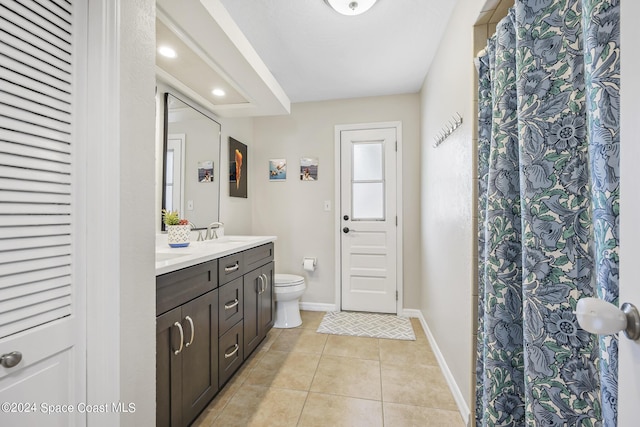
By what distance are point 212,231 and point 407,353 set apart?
6.44ft

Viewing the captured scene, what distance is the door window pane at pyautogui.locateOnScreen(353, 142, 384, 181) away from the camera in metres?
3.22

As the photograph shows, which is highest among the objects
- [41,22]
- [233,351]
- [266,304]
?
[41,22]

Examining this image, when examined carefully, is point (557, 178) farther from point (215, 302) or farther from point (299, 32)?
point (299, 32)

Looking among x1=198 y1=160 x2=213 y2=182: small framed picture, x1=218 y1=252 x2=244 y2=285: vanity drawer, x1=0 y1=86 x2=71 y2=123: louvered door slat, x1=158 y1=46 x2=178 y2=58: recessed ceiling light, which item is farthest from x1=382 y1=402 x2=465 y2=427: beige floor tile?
x1=158 y1=46 x2=178 y2=58: recessed ceiling light

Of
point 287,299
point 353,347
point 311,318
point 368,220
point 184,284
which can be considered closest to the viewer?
point 184,284

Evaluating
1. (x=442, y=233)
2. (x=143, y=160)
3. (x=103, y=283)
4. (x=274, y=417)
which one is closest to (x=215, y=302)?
(x=274, y=417)

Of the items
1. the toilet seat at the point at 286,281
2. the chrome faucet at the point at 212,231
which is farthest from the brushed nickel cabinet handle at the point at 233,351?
the chrome faucet at the point at 212,231

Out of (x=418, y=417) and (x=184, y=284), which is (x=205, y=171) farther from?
(x=418, y=417)

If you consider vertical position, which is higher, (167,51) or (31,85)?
(167,51)

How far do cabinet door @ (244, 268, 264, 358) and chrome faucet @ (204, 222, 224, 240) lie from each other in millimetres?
569

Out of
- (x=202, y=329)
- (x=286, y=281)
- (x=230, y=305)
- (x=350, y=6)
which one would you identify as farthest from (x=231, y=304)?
(x=350, y=6)

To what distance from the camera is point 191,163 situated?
2318mm

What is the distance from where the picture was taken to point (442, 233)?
6.95 feet

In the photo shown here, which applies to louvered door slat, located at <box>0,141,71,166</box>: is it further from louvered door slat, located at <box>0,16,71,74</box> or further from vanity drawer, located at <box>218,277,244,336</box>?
vanity drawer, located at <box>218,277,244,336</box>
